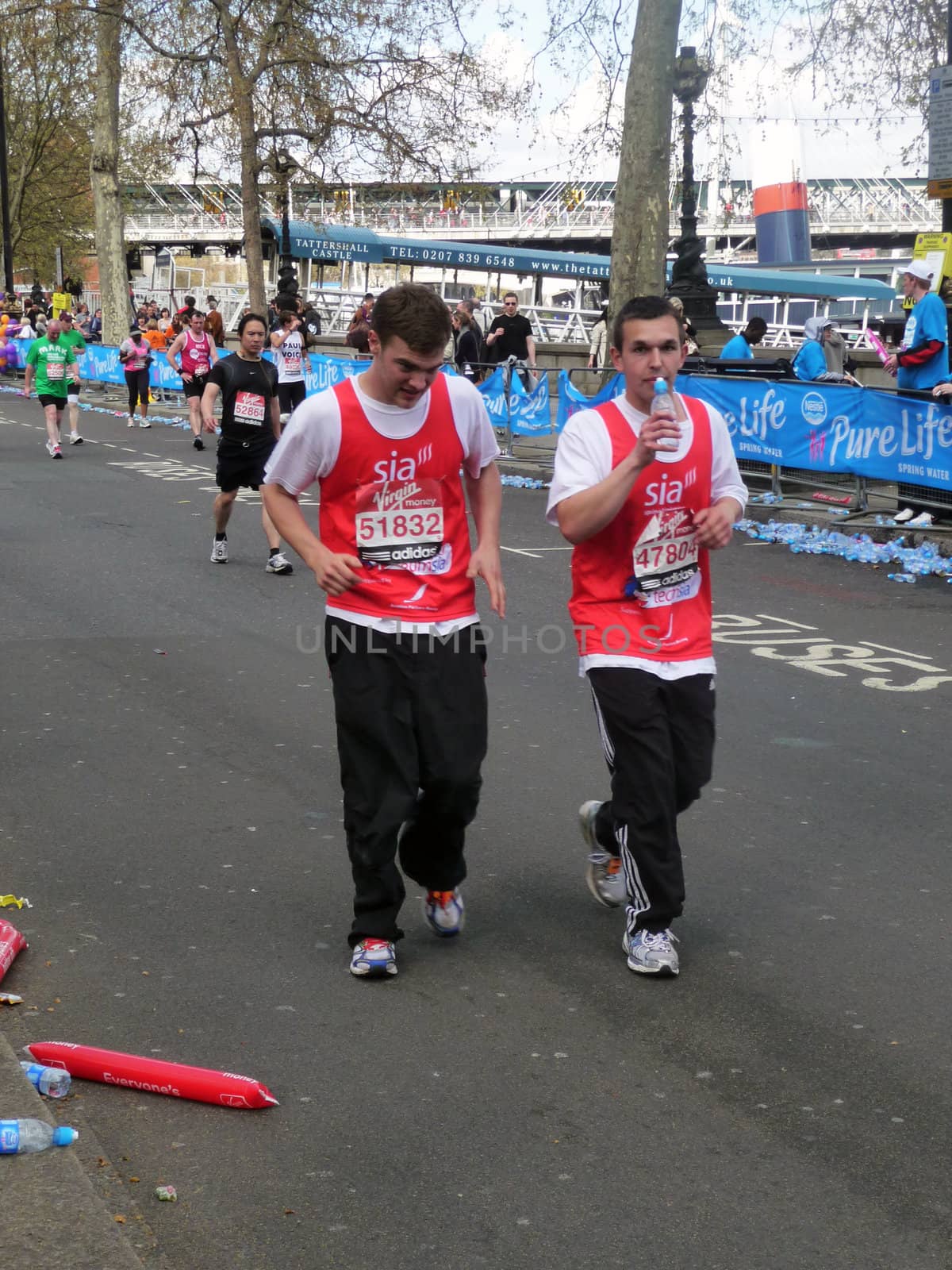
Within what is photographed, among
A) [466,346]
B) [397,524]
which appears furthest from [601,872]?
[466,346]

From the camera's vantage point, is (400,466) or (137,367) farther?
(137,367)

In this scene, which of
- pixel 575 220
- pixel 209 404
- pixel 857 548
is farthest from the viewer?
pixel 575 220

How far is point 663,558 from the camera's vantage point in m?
4.48

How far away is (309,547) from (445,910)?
1187mm

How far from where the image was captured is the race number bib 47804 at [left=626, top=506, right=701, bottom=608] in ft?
14.6

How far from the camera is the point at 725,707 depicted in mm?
7859

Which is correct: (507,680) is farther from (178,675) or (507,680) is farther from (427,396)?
(427,396)

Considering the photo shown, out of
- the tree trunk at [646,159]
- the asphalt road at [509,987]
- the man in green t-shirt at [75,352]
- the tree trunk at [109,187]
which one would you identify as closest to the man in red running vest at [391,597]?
the asphalt road at [509,987]

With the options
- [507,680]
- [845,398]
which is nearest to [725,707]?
[507,680]

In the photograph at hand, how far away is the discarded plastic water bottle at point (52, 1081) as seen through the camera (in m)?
3.67

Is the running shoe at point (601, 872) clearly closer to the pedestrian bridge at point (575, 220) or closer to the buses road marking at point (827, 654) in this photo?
the buses road marking at point (827, 654)

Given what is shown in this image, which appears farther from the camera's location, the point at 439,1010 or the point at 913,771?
the point at 913,771

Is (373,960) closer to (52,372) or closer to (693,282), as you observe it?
(52,372)

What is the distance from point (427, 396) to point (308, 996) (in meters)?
1.67
